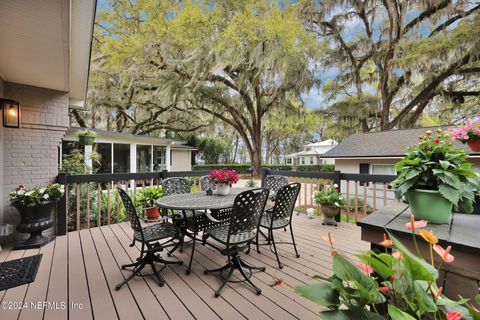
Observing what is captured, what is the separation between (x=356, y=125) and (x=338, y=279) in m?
13.2

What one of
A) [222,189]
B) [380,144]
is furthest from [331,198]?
[380,144]

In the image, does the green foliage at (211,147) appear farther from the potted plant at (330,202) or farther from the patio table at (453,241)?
the patio table at (453,241)

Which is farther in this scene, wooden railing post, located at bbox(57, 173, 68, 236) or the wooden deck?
wooden railing post, located at bbox(57, 173, 68, 236)

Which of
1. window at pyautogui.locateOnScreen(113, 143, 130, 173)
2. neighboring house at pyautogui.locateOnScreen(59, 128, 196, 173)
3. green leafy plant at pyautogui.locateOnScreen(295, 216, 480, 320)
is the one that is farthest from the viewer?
window at pyautogui.locateOnScreen(113, 143, 130, 173)

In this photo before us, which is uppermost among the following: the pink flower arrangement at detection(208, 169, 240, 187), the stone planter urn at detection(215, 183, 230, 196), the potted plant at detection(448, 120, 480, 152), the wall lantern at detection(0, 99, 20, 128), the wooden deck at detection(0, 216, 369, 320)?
the wall lantern at detection(0, 99, 20, 128)

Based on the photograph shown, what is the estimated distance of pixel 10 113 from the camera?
300 centimetres

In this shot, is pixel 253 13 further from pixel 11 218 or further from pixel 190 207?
pixel 11 218

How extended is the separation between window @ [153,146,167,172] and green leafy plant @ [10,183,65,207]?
29.7 ft

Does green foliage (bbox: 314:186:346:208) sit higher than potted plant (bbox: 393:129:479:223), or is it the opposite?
potted plant (bbox: 393:129:479:223)

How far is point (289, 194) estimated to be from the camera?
264cm

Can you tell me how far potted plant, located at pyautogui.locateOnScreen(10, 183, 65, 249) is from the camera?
2902 mm

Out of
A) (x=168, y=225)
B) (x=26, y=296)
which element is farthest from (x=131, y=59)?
(x=26, y=296)

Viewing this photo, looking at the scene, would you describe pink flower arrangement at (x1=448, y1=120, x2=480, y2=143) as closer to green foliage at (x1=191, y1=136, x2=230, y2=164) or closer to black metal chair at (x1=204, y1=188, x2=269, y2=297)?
black metal chair at (x1=204, y1=188, x2=269, y2=297)

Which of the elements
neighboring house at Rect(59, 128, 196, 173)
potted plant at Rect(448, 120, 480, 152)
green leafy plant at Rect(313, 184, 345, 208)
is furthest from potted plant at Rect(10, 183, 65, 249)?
neighboring house at Rect(59, 128, 196, 173)
